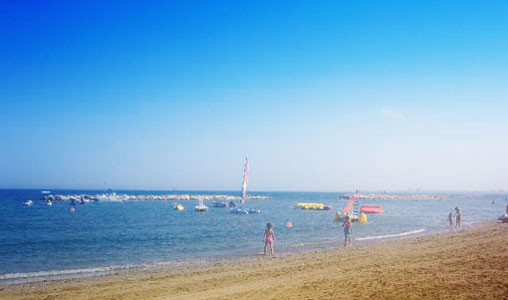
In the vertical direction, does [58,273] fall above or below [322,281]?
below

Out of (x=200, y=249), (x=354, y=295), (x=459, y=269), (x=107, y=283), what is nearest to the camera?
(x=354, y=295)


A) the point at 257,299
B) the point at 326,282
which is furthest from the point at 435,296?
the point at 257,299

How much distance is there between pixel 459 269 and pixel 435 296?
4.08 meters

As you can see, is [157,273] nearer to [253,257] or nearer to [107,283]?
[107,283]

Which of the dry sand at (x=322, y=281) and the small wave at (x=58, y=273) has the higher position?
the dry sand at (x=322, y=281)

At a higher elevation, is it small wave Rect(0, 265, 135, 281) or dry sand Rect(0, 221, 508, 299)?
dry sand Rect(0, 221, 508, 299)

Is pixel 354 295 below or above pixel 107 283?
above

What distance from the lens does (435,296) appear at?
9422mm

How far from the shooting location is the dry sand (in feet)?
33.4

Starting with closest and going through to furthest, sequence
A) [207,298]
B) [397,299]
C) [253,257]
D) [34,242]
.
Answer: [397,299] < [207,298] < [253,257] < [34,242]

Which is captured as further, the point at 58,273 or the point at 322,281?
the point at 58,273

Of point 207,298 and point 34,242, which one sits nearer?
point 207,298

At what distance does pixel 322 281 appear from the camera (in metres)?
12.1

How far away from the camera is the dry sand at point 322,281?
10.2 meters
